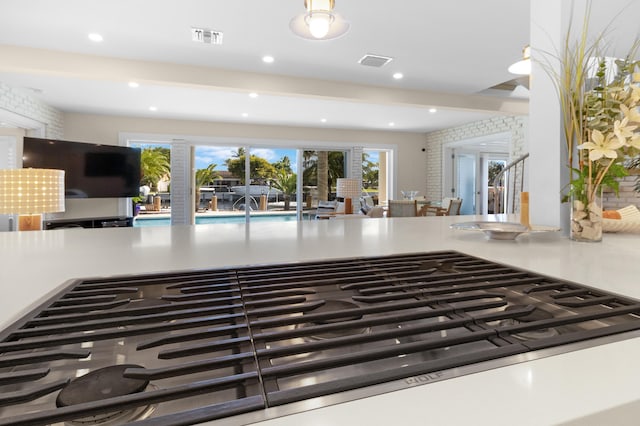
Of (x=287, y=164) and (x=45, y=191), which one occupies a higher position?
(x=287, y=164)

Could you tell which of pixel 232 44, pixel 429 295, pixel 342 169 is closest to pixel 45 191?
pixel 232 44

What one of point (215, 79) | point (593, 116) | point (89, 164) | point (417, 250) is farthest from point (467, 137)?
point (417, 250)

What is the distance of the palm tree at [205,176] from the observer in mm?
7473

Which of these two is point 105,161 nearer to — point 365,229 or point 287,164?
point 287,164

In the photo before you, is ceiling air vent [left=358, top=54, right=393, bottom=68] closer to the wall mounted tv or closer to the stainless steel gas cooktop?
the stainless steel gas cooktop

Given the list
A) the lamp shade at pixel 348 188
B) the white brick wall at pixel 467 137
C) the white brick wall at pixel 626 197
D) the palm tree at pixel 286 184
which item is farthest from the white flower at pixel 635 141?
the palm tree at pixel 286 184

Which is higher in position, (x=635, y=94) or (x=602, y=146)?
(x=635, y=94)

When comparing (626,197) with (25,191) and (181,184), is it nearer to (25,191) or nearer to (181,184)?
(25,191)

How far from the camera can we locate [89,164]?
5.59 metres

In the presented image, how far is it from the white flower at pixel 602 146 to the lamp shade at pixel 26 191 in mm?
3051

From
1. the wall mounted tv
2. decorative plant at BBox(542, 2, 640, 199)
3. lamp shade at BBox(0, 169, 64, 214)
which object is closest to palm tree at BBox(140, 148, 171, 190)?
the wall mounted tv

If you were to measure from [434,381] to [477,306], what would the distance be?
193 millimetres

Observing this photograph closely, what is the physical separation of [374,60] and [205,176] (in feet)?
16.2

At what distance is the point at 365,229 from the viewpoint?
1.34 meters
